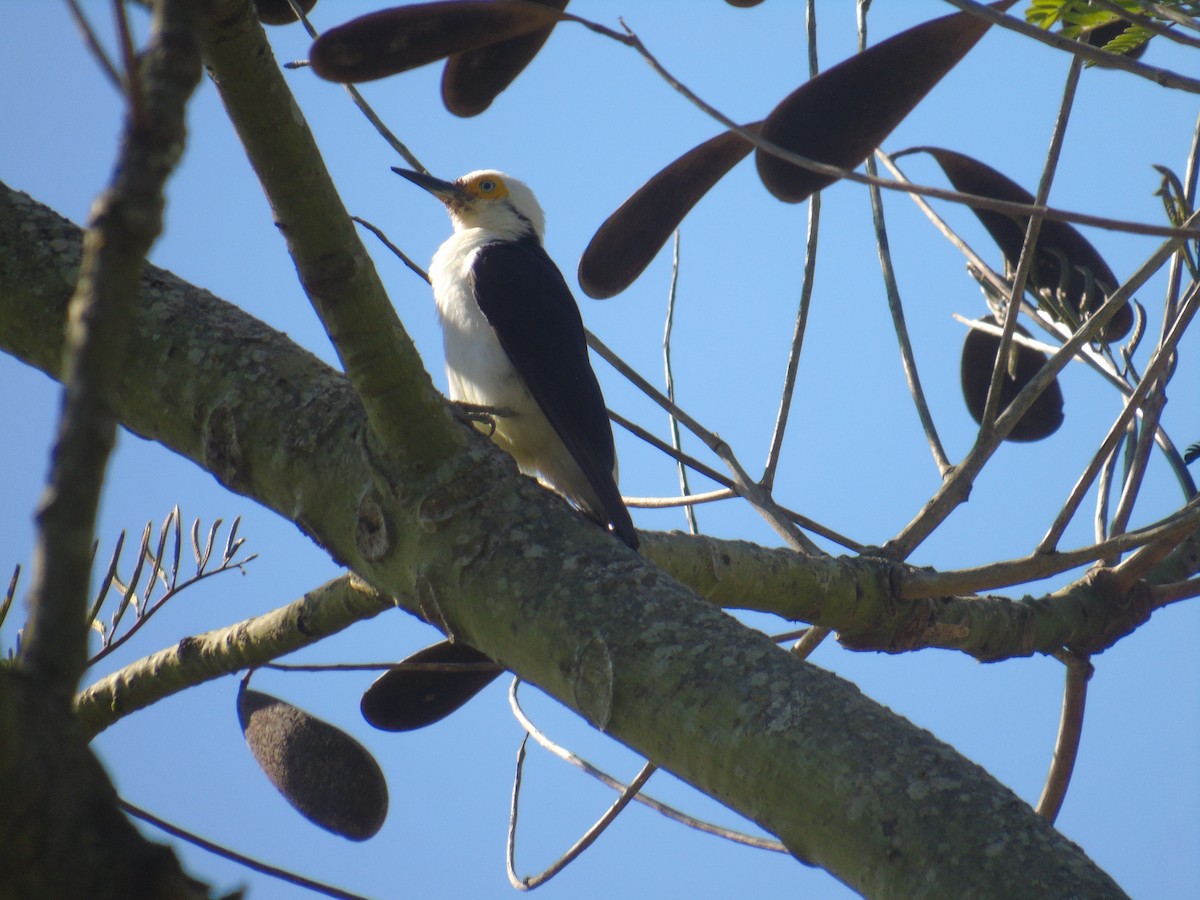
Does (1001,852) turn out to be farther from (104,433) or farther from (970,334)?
(970,334)

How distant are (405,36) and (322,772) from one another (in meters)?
1.27

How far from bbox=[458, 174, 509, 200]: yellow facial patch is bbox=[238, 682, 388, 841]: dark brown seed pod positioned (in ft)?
9.62

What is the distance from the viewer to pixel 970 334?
3.00 m

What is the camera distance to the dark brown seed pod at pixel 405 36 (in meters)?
1.42

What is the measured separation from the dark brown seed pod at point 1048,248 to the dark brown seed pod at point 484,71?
35.2 inches

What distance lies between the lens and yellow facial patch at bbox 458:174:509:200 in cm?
462

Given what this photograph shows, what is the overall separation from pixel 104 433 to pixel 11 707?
0.17 m

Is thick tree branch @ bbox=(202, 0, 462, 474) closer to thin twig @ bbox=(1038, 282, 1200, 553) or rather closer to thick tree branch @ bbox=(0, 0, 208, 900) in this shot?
thick tree branch @ bbox=(0, 0, 208, 900)

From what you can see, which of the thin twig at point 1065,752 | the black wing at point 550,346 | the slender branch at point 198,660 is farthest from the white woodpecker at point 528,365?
the thin twig at point 1065,752

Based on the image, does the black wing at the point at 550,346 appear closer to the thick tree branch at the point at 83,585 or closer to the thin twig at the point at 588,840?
the thin twig at the point at 588,840

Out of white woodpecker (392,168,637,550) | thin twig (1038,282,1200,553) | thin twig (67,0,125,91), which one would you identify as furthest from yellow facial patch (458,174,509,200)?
thin twig (67,0,125,91)

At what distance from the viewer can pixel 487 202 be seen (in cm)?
459

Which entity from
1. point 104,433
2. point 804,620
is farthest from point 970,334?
point 104,433

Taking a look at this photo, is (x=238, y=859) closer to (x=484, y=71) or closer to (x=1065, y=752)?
(x=484, y=71)
